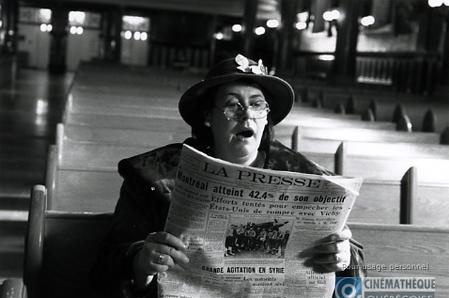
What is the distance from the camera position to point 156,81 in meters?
11.3

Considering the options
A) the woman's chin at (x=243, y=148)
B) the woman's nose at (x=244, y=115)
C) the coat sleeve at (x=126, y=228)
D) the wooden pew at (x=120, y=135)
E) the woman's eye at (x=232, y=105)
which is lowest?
the wooden pew at (x=120, y=135)

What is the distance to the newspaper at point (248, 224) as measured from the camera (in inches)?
58.7

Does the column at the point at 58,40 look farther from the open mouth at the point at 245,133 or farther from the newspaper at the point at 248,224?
the newspaper at the point at 248,224

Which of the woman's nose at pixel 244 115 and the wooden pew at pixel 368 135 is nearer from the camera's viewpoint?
the woman's nose at pixel 244 115

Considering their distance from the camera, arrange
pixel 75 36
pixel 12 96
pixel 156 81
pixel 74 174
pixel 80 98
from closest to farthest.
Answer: pixel 74 174
pixel 80 98
pixel 156 81
pixel 12 96
pixel 75 36

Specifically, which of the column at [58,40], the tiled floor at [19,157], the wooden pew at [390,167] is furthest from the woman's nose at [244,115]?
the column at [58,40]

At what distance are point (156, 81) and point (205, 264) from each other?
986 cm

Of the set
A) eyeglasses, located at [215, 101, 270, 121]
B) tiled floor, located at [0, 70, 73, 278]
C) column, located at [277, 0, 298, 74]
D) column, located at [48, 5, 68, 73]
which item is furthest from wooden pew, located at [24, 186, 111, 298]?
column, located at [48, 5, 68, 73]

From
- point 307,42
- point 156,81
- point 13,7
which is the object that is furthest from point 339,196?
point 13,7

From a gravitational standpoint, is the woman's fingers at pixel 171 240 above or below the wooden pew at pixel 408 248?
above

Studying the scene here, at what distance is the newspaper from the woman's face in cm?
34

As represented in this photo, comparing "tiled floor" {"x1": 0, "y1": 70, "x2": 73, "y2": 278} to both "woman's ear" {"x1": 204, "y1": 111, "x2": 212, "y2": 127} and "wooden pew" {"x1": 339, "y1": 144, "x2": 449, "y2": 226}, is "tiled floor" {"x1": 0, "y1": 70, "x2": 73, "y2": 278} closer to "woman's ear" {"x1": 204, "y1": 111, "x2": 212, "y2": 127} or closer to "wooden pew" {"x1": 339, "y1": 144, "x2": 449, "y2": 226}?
"wooden pew" {"x1": 339, "y1": 144, "x2": 449, "y2": 226}

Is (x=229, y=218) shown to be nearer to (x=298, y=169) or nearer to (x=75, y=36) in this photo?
(x=298, y=169)

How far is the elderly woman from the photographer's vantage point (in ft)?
5.59
